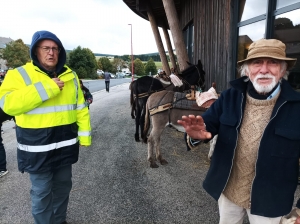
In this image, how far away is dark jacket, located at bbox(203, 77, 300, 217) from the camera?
139cm

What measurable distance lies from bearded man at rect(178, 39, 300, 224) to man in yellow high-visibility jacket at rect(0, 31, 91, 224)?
1.31 m

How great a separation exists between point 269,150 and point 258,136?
126 mm

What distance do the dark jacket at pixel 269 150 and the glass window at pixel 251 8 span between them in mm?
3318

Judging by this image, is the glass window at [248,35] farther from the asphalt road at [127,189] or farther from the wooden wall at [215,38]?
the asphalt road at [127,189]

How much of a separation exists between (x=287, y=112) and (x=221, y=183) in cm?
73

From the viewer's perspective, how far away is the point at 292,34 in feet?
11.2

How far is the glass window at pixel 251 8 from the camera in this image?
4031 millimetres

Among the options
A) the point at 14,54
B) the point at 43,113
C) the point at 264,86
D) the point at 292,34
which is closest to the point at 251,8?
the point at 292,34

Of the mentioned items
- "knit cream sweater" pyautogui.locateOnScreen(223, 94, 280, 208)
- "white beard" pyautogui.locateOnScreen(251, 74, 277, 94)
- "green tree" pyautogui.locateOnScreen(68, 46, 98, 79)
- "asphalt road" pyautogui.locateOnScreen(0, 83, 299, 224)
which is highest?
"green tree" pyautogui.locateOnScreen(68, 46, 98, 79)

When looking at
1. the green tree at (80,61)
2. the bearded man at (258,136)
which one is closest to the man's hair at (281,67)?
the bearded man at (258,136)

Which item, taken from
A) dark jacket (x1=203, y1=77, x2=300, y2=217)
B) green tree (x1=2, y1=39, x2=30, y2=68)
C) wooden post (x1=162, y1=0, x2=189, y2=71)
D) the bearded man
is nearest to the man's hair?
the bearded man

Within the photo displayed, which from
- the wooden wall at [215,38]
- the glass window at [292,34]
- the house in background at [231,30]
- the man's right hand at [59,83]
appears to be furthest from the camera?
the wooden wall at [215,38]

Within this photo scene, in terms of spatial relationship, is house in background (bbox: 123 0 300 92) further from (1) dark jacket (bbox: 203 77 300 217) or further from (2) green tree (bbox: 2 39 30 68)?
(2) green tree (bbox: 2 39 30 68)

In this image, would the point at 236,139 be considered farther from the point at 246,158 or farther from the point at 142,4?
the point at 142,4
